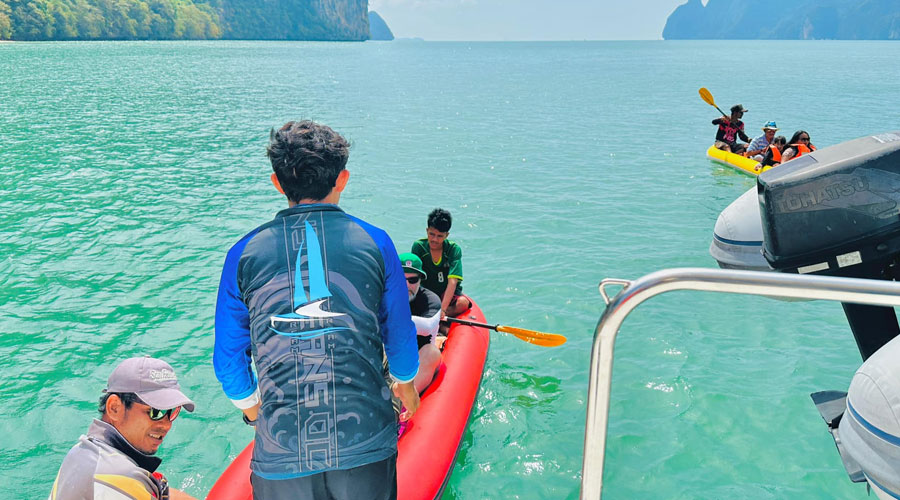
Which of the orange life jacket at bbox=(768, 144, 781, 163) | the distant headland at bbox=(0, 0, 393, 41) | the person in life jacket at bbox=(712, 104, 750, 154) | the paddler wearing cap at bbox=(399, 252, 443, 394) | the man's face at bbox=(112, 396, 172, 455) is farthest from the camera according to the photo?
the distant headland at bbox=(0, 0, 393, 41)

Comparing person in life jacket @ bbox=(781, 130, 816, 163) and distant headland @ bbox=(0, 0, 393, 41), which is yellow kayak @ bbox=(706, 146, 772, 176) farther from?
distant headland @ bbox=(0, 0, 393, 41)

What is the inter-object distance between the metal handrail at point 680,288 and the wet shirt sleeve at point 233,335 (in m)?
1.11

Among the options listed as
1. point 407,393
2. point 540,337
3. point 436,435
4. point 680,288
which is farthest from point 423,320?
point 680,288

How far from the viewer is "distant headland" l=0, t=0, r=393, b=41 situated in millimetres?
76312

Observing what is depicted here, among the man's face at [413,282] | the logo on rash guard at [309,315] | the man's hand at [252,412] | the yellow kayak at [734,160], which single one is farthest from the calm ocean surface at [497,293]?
the logo on rash guard at [309,315]

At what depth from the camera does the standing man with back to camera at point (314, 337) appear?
1.78 meters

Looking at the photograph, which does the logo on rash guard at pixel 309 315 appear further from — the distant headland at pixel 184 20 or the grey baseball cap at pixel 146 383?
the distant headland at pixel 184 20

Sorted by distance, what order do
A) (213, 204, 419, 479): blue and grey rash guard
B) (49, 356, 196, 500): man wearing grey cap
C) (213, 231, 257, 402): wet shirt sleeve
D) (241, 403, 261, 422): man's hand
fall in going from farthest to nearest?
1. (241, 403, 261, 422): man's hand
2. (49, 356, 196, 500): man wearing grey cap
3. (213, 231, 257, 402): wet shirt sleeve
4. (213, 204, 419, 479): blue and grey rash guard

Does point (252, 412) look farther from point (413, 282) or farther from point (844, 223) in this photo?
point (844, 223)

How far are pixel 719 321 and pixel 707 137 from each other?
522 inches

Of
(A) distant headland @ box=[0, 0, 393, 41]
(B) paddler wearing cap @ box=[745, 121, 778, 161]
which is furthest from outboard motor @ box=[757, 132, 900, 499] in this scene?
(A) distant headland @ box=[0, 0, 393, 41]

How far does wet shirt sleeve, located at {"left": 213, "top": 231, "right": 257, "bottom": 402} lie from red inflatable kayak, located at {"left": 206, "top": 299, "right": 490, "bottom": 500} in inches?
49.2

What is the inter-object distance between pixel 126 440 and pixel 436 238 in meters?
2.94

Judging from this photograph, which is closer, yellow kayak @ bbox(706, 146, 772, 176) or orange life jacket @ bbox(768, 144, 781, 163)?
orange life jacket @ bbox(768, 144, 781, 163)
